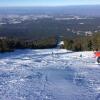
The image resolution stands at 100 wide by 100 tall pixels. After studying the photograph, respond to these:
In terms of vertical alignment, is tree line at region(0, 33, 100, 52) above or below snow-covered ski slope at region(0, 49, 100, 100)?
below

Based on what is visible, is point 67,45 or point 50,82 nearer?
point 50,82

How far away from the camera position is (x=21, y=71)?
89.9ft

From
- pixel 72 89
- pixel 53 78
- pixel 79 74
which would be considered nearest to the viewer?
pixel 72 89

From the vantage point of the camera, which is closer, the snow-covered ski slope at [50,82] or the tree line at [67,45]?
the snow-covered ski slope at [50,82]

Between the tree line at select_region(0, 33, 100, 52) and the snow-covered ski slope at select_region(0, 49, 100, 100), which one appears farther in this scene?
the tree line at select_region(0, 33, 100, 52)

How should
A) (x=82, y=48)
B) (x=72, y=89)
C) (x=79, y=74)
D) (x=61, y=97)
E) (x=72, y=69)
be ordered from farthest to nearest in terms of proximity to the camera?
(x=82, y=48), (x=72, y=69), (x=79, y=74), (x=72, y=89), (x=61, y=97)

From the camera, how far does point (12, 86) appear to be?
70.1 feet

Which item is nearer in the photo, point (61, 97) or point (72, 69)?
point (61, 97)

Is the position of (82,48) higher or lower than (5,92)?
lower

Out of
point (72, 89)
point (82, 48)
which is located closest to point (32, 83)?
point (72, 89)

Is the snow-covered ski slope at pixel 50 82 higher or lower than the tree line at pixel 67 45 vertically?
higher

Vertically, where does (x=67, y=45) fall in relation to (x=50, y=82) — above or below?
below

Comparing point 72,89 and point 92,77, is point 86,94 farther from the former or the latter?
point 92,77

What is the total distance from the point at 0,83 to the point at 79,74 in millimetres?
6732
